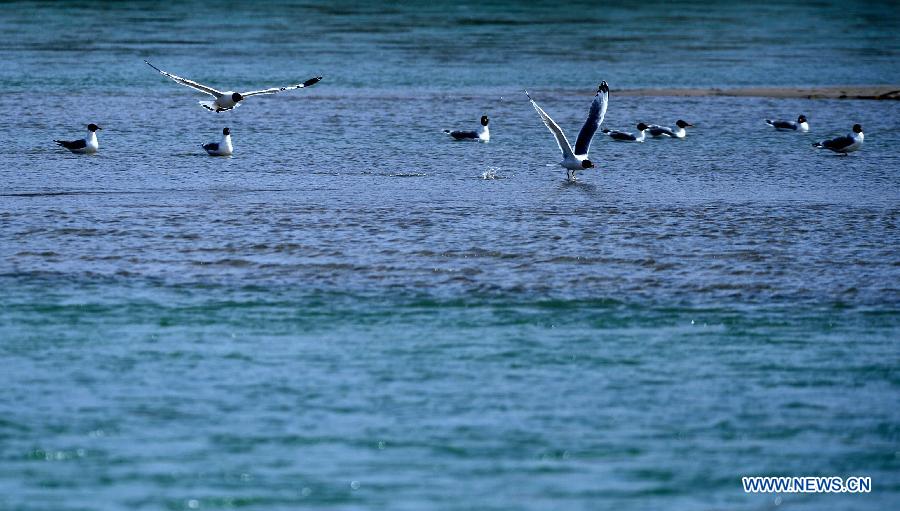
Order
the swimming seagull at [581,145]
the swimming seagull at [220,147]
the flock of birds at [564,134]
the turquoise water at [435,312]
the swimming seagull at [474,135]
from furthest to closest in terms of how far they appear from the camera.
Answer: the swimming seagull at [474,135], the swimming seagull at [220,147], the swimming seagull at [581,145], the flock of birds at [564,134], the turquoise water at [435,312]

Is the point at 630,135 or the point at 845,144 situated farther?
the point at 630,135

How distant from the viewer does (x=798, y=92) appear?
38531mm

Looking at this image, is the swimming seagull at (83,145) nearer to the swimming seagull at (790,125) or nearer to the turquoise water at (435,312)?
the turquoise water at (435,312)

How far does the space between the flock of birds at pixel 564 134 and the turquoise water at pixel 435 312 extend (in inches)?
11.5

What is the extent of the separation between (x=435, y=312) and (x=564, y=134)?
44.9 feet

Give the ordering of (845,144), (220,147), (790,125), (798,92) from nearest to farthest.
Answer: (220,147) → (845,144) → (790,125) → (798,92)

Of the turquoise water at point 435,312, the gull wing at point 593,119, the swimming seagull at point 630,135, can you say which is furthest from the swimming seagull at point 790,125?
the gull wing at point 593,119

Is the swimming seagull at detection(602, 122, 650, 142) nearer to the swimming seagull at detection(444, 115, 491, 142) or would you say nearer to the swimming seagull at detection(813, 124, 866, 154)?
the swimming seagull at detection(444, 115, 491, 142)

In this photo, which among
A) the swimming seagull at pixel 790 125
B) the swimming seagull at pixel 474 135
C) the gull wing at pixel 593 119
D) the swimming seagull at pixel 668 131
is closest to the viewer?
the gull wing at pixel 593 119

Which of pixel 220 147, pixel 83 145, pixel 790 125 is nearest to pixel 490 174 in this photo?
pixel 220 147

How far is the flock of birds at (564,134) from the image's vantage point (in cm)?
2353

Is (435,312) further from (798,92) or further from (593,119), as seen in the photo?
(798,92)

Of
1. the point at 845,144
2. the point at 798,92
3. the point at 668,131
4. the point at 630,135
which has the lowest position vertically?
the point at 798,92

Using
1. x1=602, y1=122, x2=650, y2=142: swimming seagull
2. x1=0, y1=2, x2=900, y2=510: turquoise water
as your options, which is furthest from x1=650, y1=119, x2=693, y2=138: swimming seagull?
x1=0, y1=2, x2=900, y2=510: turquoise water
